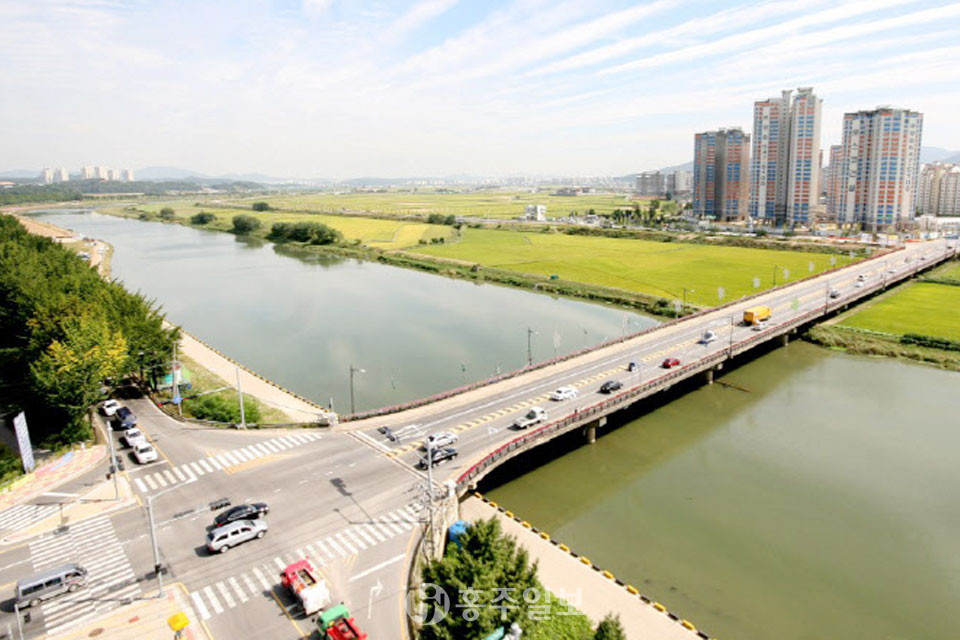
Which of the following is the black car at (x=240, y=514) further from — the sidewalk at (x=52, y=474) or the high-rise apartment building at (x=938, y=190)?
the high-rise apartment building at (x=938, y=190)

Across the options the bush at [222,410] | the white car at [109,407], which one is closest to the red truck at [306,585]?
the bush at [222,410]

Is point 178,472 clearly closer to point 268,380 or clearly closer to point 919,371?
point 268,380

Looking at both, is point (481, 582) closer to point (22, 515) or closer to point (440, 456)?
point (440, 456)

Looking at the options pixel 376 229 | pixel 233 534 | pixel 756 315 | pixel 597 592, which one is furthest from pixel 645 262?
pixel 233 534

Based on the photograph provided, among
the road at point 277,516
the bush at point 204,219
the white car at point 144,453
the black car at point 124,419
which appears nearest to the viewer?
the road at point 277,516

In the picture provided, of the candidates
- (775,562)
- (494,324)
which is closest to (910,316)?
(494,324)

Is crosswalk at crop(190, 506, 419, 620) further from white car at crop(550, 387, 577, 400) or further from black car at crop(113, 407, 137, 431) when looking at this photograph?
black car at crop(113, 407, 137, 431)

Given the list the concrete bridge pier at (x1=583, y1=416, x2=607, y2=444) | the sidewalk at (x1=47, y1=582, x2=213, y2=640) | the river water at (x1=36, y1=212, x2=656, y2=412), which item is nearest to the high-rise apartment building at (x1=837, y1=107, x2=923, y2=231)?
the river water at (x1=36, y1=212, x2=656, y2=412)
